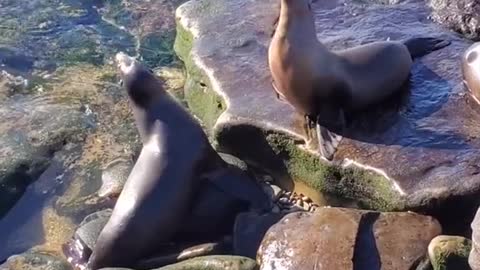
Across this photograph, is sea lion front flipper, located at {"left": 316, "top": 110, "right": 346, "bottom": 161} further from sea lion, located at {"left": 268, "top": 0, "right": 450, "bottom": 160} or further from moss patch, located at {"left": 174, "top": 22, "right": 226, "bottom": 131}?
moss patch, located at {"left": 174, "top": 22, "right": 226, "bottom": 131}

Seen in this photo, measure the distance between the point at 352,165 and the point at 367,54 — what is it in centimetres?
114

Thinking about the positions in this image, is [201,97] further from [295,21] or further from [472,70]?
[472,70]

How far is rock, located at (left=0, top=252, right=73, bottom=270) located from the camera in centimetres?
610

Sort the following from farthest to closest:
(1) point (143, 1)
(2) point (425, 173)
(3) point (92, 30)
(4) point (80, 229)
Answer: (1) point (143, 1) < (3) point (92, 30) < (4) point (80, 229) < (2) point (425, 173)

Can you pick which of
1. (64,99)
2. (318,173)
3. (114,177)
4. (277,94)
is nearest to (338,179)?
(318,173)

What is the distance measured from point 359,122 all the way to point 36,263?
2429mm

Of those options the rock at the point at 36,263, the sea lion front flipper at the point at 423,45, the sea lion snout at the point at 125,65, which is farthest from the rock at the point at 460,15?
the rock at the point at 36,263

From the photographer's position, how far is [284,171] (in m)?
6.86

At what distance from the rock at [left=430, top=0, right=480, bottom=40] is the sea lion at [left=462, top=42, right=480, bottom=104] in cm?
76

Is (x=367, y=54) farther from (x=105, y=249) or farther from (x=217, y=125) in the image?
(x=105, y=249)

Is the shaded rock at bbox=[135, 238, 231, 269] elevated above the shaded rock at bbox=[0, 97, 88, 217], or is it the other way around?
the shaded rock at bbox=[135, 238, 231, 269]

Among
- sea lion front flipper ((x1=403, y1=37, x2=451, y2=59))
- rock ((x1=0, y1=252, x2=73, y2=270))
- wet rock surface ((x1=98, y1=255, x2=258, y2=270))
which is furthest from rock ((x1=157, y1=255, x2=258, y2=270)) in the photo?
sea lion front flipper ((x1=403, y1=37, x2=451, y2=59))

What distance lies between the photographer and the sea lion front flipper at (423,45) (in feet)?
24.6

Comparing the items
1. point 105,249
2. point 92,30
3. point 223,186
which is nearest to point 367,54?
point 223,186
